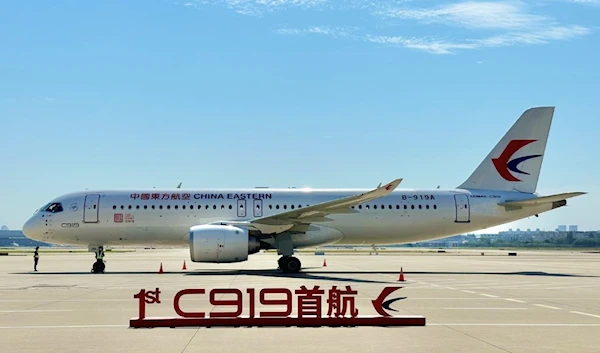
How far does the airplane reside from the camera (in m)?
27.7

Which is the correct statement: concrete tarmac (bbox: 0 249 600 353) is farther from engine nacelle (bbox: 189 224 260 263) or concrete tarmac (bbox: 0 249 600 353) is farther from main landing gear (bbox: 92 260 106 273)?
main landing gear (bbox: 92 260 106 273)

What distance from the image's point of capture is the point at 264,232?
2673cm

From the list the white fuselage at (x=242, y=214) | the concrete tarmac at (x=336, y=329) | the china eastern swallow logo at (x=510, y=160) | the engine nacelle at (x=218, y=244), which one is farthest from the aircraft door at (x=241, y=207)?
the china eastern swallow logo at (x=510, y=160)

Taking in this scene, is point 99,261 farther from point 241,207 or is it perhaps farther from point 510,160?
point 510,160

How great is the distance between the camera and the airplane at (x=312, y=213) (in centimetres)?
2773

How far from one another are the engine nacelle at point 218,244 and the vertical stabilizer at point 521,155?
12.1 meters

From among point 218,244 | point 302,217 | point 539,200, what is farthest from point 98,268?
A: point 539,200

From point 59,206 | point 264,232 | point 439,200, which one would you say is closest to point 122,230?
point 59,206

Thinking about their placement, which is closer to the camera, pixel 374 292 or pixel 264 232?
pixel 374 292

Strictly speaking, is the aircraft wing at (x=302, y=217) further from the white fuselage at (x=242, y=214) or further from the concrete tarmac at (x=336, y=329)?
the concrete tarmac at (x=336, y=329)

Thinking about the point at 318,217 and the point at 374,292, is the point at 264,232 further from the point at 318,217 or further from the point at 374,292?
the point at 374,292

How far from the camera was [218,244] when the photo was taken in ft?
80.2

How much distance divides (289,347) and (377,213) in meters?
20.7

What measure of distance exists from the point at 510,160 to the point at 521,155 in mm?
534
